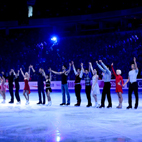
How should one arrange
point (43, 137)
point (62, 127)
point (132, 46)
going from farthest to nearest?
point (132, 46) < point (62, 127) < point (43, 137)

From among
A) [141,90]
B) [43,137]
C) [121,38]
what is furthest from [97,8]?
[43,137]

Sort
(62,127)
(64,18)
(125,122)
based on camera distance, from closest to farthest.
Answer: (62,127), (125,122), (64,18)

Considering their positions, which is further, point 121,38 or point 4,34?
point 4,34

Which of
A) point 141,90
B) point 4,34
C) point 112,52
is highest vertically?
point 4,34

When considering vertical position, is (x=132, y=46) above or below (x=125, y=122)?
above

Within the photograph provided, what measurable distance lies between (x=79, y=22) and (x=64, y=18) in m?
2.08

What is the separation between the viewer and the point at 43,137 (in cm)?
588

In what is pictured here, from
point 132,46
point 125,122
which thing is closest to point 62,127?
point 125,122

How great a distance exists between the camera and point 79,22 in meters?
34.7

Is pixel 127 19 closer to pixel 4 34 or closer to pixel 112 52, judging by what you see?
pixel 112 52

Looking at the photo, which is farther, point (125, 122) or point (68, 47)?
point (68, 47)

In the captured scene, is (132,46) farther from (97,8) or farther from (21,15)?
(21,15)

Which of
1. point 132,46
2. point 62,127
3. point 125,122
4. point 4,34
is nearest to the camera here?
point 62,127

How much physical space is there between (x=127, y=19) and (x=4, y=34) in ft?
58.2
